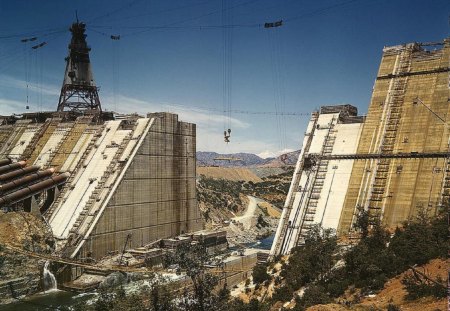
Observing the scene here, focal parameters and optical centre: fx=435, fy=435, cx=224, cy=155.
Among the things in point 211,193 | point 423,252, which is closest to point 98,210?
point 423,252

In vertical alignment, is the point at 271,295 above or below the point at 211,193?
above

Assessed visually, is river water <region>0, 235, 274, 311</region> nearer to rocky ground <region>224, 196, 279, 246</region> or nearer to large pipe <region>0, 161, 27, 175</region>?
large pipe <region>0, 161, 27, 175</region>

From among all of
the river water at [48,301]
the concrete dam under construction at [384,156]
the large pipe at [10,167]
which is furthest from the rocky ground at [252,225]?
the large pipe at [10,167]

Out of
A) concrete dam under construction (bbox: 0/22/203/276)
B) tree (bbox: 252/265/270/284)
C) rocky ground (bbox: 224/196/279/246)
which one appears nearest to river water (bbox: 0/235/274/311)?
concrete dam under construction (bbox: 0/22/203/276)

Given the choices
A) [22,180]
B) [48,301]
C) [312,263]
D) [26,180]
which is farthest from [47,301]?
[312,263]

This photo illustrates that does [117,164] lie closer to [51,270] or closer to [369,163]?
[51,270]

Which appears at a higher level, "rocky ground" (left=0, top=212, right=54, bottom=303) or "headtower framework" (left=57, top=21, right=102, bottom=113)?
"headtower framework" (left=57, top=21, right=102, bottom=113)
